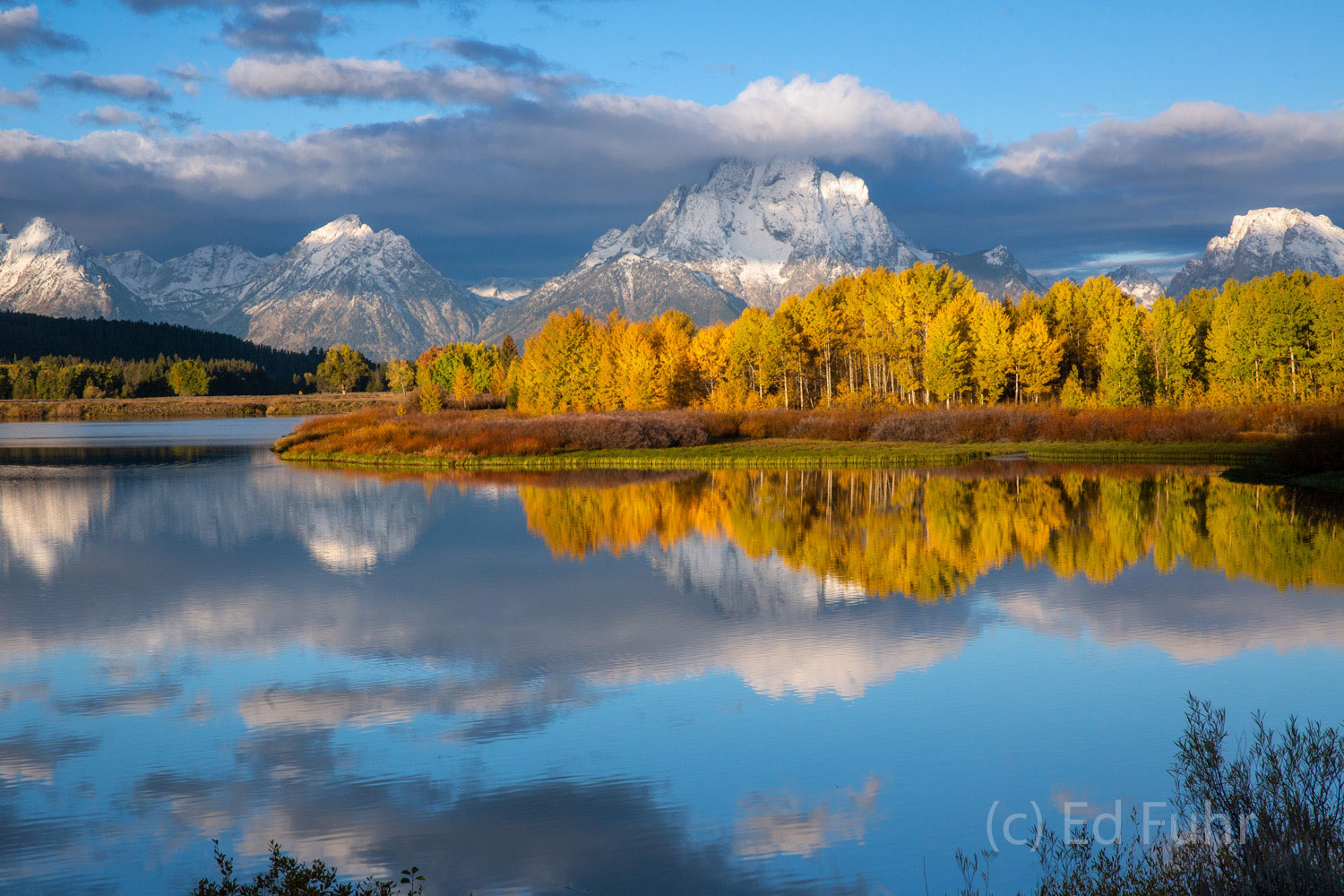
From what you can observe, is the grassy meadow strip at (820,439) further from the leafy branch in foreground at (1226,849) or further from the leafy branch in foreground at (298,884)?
the leafy branch in foreground at (298,884)

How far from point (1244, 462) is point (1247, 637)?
33.9 meters

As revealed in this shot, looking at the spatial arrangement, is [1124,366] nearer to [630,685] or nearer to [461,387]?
[630,685]

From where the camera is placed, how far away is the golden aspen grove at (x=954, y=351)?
241 ft

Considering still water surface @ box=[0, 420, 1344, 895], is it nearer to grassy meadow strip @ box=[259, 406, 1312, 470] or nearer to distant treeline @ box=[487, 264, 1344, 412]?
grassy meadow strip @ box=[259, 406, 1312, 470]

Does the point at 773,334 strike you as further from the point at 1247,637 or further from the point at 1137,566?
the point at 1247,637

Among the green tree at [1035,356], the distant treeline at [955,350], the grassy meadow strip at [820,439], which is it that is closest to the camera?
the grassy meadow strip at [820,439]

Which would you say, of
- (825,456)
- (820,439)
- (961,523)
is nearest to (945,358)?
(820,439)

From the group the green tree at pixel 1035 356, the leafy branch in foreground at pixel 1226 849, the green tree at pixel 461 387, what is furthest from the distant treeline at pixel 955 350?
the leafy branch in foreground at pixel 1226 849

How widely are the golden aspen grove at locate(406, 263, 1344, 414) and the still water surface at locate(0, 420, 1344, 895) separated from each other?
4786 cm

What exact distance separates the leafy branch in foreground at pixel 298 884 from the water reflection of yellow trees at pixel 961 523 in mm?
13513

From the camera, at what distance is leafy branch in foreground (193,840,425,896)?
7336 millimetres

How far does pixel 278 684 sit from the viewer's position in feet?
46.5

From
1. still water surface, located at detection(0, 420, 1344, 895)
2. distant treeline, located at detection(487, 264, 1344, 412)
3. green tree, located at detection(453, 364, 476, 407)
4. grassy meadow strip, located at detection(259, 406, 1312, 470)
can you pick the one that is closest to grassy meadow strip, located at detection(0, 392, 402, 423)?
green tree, located at detection(453, 364, 476, 407)

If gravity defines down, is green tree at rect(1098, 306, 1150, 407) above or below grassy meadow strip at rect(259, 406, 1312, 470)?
above
